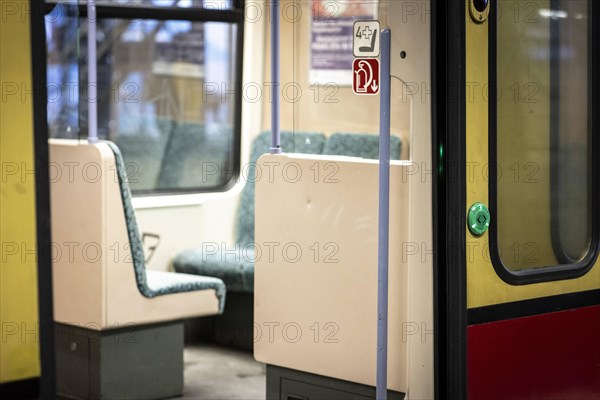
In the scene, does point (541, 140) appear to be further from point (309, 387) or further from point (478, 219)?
point (309, 387)

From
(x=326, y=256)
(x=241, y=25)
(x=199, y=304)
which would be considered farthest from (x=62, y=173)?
(x=241, y=25)

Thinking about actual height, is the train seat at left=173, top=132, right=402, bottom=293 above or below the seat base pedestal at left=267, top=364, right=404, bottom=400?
above

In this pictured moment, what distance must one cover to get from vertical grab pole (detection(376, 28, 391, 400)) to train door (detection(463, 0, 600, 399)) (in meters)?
0.30

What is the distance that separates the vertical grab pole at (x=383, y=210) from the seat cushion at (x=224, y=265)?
2202 millimetres

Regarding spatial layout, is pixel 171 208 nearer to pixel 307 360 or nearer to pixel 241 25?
pixel 241 25

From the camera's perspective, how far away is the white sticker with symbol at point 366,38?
3.64m

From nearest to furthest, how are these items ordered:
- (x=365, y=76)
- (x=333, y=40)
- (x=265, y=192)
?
(x=365, y=76) → (x=265, y=192) → (x=333, y=40)

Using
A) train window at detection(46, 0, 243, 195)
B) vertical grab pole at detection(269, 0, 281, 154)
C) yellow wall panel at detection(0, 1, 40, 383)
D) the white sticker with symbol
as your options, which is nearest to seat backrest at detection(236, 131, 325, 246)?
train window at detection(46, 0, 243, 195)

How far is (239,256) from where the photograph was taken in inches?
233

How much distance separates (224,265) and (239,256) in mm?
124

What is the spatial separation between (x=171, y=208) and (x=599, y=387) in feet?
8.95

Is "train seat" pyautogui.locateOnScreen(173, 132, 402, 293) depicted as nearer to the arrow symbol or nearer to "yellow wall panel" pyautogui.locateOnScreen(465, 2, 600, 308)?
the arrow symbol

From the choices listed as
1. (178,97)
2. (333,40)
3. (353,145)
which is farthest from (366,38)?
(178,97)

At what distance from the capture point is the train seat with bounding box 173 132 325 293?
18.9 ft
